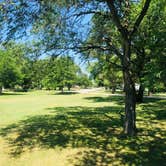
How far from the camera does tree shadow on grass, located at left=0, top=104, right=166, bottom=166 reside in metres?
8.27

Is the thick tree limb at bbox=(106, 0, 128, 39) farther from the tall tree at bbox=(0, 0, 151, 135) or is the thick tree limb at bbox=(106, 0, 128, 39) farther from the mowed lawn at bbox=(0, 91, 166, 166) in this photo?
the mowed lawn at bbox=(0, 91, 166, 166)

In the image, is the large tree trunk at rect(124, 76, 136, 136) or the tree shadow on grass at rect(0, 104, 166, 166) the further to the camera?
the large tree trunk at rect(124, 76, 136, 136)

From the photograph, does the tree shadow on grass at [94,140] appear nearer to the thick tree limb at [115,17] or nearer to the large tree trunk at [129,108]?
the large tree trunk at [129,108]

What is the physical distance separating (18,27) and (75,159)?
5513 mm

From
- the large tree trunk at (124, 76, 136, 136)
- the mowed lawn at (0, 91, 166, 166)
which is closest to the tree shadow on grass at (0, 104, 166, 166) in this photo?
the mowed lawn at (0, 91, 166, 166)

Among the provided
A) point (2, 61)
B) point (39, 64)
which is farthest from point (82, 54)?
point (2, 61)

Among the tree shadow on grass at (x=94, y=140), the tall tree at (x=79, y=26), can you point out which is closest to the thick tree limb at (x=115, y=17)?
the tall tree at (x=79, y=26)

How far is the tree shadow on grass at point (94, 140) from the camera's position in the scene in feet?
27.1

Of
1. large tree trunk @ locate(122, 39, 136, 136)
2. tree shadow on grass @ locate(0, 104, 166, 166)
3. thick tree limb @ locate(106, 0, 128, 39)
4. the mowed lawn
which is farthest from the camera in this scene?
large tree trunk @ locate(122, 39, 136, 136)

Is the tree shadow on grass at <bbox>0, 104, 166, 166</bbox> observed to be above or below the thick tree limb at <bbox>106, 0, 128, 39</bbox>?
below

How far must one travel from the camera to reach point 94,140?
10.5 meters

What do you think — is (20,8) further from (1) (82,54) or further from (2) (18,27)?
(1) (82,54)

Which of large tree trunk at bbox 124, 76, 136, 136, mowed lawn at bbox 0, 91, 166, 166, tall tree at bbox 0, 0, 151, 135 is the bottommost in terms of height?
mowed lawn at bbox 0, 91, 166, 166

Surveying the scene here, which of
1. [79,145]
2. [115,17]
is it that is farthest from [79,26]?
[79,145]
